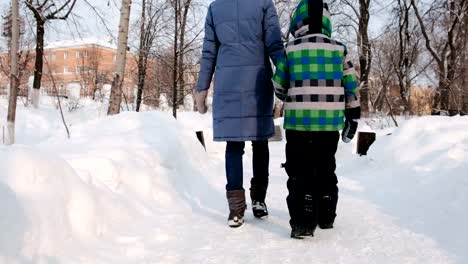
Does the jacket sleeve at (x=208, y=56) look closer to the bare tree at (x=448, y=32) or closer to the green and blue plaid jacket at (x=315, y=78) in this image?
the green and blue plaid jacket at (x=315, y=78)

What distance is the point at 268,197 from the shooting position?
165 inches

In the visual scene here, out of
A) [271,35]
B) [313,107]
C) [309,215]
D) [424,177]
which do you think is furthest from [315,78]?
[424,177]

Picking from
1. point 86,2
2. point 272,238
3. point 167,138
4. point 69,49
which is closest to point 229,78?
point 272,238

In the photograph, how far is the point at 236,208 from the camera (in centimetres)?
305

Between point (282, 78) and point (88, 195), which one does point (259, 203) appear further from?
point (88, 195)

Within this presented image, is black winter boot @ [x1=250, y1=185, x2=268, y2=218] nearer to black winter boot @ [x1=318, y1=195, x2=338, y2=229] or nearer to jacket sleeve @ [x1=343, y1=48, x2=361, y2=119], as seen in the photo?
black winter boot @ [x1=318, y1=195, x2=338, y2=229]

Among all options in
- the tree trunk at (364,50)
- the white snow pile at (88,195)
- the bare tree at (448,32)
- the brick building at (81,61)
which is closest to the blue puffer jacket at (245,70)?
the white snow pile at (88,195)

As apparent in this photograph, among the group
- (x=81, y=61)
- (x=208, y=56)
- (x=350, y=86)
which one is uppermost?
(x=81, y=61)

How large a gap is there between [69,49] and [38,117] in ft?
170

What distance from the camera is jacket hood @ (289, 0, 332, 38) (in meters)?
2.76

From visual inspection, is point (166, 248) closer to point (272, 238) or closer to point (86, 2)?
point (272, 238)

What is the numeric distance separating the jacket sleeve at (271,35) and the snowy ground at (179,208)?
1226 mm

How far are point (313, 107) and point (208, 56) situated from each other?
3.12ft

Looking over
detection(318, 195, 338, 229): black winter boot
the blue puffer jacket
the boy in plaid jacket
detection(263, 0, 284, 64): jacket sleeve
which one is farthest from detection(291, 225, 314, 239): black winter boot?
detection(263, 0, 284, 64): jacket sleeve
